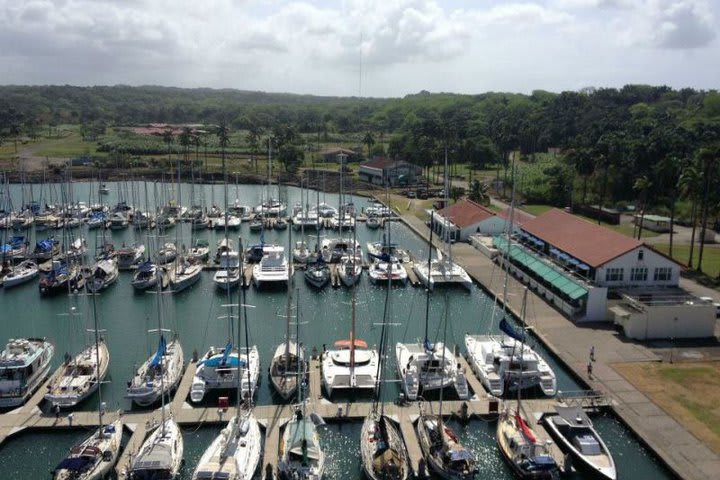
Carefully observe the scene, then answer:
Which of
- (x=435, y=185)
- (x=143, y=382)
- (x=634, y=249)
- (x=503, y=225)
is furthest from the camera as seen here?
(x=435, y=185)

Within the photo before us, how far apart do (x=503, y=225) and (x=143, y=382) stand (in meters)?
47.7

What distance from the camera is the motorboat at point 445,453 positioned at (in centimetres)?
2725

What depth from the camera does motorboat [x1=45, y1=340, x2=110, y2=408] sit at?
3281cm

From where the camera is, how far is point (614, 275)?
46875 millimetres

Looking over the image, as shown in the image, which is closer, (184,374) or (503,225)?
(184,374)

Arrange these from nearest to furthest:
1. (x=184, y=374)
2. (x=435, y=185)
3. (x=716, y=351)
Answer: (x=184, y=374)
(x=716, y=351)
(x=435, y=185)

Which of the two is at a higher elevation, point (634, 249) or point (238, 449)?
point (634, 249)

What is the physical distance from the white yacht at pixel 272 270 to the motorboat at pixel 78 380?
18.8 meters

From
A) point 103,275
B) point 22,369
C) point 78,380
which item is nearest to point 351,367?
point 78,380

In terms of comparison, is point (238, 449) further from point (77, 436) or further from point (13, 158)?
point (13, 158)

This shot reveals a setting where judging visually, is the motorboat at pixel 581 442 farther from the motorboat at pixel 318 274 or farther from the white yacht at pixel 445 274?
the motorboat at pixel 318 274

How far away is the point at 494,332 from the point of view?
46.9 metres

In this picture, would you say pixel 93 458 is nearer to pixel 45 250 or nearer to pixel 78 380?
pixel 78 380

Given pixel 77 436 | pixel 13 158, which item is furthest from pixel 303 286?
pixel 13 158
